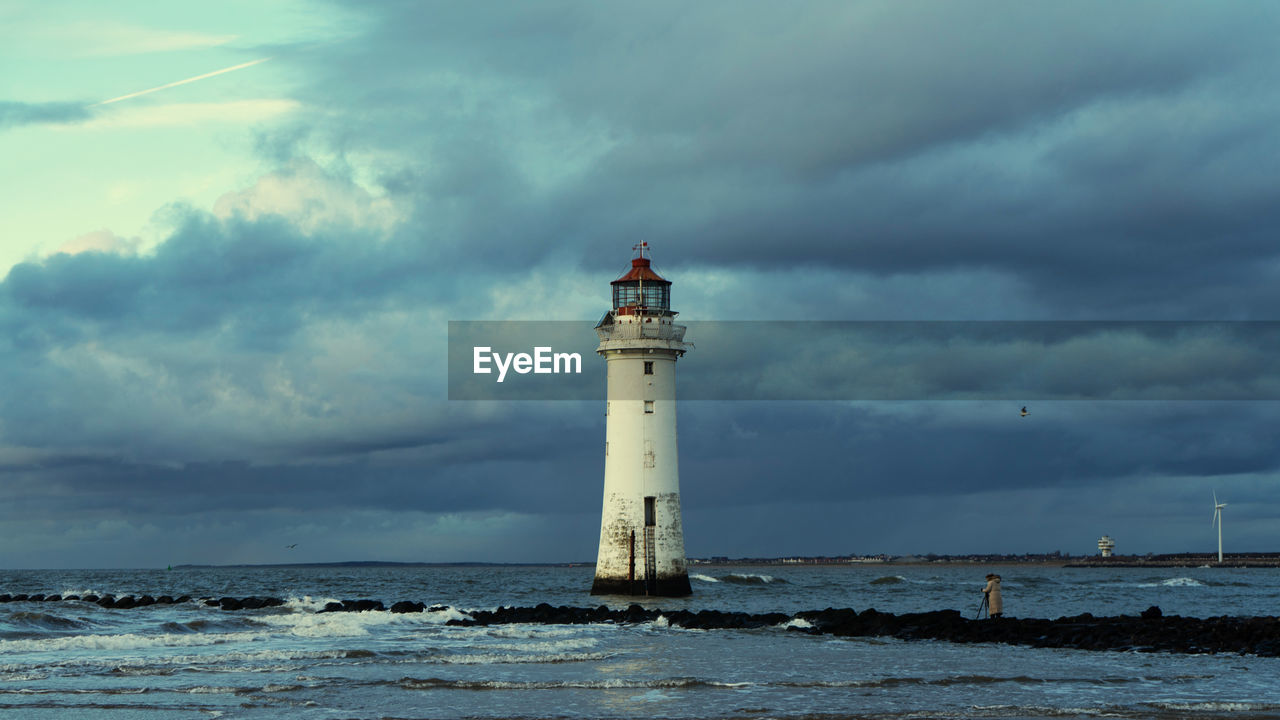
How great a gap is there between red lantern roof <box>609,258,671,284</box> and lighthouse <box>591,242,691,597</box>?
141 cm

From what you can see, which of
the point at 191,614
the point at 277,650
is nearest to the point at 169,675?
the point at 277,650

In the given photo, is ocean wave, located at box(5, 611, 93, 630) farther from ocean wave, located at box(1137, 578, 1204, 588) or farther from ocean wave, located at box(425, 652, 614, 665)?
ocean wave, located at box(1137, 578, 1204, 588)

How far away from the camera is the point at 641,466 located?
36562 mm

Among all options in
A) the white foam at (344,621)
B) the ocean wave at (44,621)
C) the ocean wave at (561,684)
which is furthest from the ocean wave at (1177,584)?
the ocean wave at (561,684)

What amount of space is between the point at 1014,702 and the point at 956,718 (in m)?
1.87

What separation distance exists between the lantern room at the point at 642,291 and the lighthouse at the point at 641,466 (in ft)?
2.12

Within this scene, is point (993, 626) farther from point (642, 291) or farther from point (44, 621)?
point (44, 621)

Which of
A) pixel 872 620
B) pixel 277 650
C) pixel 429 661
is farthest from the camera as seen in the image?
pixel 872 620

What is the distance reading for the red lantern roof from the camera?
38969 mm

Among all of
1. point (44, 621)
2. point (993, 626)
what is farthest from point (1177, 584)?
point (44, 621)

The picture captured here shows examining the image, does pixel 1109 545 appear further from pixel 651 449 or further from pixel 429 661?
pixel 429 661

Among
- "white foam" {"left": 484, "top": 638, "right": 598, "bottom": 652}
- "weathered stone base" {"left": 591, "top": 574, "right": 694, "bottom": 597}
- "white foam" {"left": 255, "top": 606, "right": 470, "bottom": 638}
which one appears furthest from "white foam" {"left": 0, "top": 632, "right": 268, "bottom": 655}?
"weathered stone base" {"left": 591, "top": 574, "right": 694, "bottom": 597}

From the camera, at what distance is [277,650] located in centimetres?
2433

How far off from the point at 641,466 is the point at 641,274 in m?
6.50
